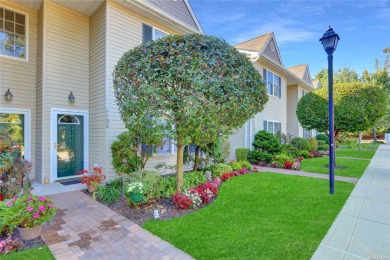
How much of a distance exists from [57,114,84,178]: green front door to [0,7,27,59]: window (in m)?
2.55

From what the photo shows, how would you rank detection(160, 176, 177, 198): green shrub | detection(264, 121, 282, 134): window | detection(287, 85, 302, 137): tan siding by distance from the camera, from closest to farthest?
detection(160, 176, 177, 198): green shrub, detection(264, 121, 282, 134): window, detection(287, 85, 302, 137): tan siding

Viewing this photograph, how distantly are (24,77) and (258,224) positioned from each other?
8.48 meters

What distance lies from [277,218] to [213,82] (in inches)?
119

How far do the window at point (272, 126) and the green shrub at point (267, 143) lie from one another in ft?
6.65

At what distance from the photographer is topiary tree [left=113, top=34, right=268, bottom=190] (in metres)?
4.33

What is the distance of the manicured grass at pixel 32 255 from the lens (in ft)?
9.80

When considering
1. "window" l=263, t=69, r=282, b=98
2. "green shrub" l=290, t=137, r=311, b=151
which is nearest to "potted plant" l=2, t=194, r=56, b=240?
"window" l=263, t=69, r=282, b=98

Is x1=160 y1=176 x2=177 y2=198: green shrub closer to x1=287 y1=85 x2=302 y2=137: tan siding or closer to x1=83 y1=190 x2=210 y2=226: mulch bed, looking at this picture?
x1=83 y1=190 x2=210 y2=226: mulch bed

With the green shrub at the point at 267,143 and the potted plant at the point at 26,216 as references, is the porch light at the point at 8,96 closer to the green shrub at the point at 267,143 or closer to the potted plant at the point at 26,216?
the potted plant at the point at 26,216

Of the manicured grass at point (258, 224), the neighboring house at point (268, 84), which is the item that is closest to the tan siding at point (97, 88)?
the manicured grass at point (258, 224)

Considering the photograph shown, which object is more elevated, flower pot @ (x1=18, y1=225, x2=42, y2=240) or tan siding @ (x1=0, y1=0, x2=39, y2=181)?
tan siding @ (x1=0, y1=0, x2=39, y2=181)

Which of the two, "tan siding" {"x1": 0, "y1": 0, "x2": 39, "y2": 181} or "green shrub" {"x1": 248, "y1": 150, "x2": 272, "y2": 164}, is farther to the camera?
"green shrub" {"x1": 248, "y1": 150, "x2": 272, "y2": 164}

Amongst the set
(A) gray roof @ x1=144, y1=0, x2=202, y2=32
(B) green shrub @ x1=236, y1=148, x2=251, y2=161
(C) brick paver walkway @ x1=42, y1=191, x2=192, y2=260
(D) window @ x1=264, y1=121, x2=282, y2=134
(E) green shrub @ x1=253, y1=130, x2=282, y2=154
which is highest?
(A) gray roof @ x1=144, y1=0, x2=202, y2=32

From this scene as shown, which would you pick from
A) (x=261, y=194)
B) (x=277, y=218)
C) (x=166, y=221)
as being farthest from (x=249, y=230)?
(x=261, y=194)
